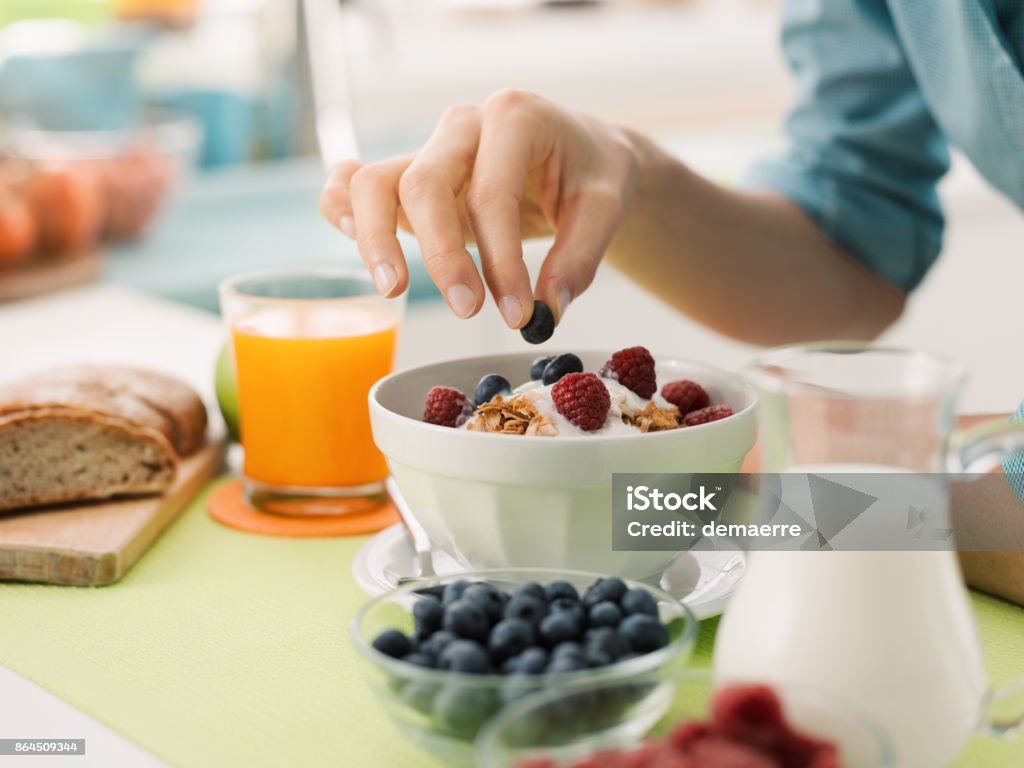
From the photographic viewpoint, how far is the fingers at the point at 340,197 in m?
0.94

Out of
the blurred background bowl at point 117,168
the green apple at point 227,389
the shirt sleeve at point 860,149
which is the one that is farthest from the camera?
the blurred background bowl at point 117,168

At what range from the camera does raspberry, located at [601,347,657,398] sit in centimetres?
79

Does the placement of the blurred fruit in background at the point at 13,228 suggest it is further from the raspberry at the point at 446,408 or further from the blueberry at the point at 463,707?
the blueberry at the point at 463,707

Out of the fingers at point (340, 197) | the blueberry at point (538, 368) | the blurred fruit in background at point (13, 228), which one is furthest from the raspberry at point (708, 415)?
the blurred fruit in background at point (13, 228)

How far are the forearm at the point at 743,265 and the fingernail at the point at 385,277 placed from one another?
14.6 inches

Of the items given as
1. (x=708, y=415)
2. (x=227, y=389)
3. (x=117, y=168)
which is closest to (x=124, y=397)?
(x=227, y=389)

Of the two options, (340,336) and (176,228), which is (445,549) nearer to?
(340,336)

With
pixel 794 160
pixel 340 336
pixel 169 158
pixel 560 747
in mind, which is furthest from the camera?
pixel 169 158

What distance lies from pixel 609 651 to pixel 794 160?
106 centimetres

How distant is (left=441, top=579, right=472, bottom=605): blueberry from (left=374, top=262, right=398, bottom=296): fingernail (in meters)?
0.28

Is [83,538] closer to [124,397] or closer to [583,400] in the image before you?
[124,397]

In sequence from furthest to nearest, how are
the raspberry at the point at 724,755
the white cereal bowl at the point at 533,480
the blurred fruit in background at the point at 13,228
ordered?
the blurred fruit in background at the point at 13,228
the white cereal bowl at the point at 533,480
the raspberry at the point at 724,755

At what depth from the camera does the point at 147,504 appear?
0.93m

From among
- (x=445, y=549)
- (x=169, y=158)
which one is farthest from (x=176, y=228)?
(x=445, y=549)
